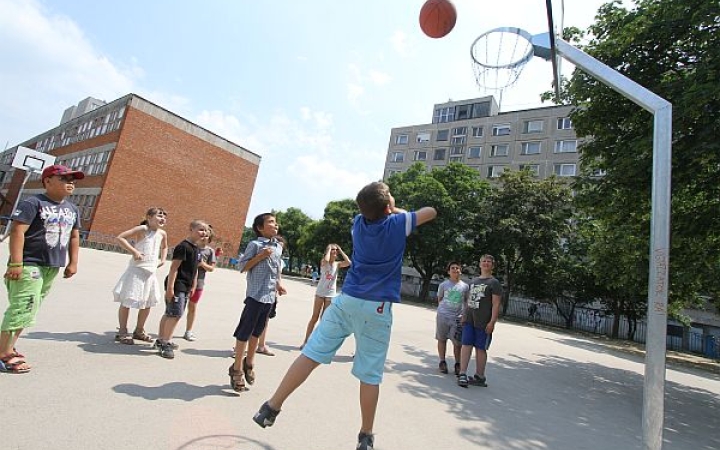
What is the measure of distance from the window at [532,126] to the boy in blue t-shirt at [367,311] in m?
50.2

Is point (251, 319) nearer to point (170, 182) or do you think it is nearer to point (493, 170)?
point (170, 182)

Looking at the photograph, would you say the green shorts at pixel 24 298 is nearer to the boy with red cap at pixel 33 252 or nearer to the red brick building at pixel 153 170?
the boy with red cap at pixel 33 252

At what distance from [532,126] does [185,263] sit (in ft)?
165

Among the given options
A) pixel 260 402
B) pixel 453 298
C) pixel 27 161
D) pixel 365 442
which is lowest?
pixel 260 402

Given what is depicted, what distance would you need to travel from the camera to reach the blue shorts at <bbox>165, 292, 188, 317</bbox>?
209 inches

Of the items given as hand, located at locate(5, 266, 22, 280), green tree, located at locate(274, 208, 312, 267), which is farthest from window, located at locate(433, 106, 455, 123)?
hand, located at locate(5, 266, 22, 280)

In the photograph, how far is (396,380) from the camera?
6.02 metres

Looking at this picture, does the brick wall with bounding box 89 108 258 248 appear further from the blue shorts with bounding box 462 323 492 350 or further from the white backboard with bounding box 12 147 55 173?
the blue shorts with bounding box 462 323 492 350

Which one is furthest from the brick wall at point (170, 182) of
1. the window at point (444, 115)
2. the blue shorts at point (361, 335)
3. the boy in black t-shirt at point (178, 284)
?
the blue shorts at point (361, 335)

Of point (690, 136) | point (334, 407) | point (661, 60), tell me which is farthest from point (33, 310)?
point (661, 60)

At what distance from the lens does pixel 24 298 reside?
13.2 ft

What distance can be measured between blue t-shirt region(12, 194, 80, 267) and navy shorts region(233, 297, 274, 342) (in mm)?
1973

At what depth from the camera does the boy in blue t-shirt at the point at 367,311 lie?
10.7ft

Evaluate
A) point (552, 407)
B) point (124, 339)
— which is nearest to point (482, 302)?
point (552, 407)
